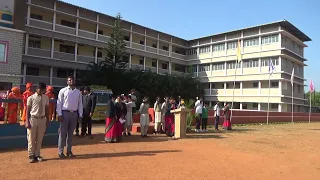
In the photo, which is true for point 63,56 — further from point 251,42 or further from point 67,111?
point 67,111

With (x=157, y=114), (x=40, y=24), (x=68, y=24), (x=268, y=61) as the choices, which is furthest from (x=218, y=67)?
(x=157, y=114)

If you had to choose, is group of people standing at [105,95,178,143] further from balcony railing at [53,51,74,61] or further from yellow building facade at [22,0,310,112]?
balcony railing at [53,51,74,61]

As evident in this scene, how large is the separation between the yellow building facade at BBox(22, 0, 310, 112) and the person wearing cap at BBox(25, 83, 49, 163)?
83.5 ft

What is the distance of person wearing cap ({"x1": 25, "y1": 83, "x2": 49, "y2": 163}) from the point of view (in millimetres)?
6473

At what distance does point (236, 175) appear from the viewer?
5949mm

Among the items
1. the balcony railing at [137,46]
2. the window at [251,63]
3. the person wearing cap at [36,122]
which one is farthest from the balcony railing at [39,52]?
the window at [251,63]

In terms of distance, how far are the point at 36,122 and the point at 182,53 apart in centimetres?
4458

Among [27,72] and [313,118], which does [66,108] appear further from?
[313,118]

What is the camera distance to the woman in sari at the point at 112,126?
31.8 ft

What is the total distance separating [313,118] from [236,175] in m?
35.5

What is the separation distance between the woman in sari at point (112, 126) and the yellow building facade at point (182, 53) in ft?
76.2

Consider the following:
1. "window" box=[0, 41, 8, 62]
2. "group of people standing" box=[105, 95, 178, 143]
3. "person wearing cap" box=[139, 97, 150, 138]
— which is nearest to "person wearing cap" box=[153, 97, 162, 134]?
"group of people standing" box=[105, 95, 178, 143]

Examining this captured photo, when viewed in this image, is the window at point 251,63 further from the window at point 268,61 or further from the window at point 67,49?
the window at point 67,49

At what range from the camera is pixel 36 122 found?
655cm
